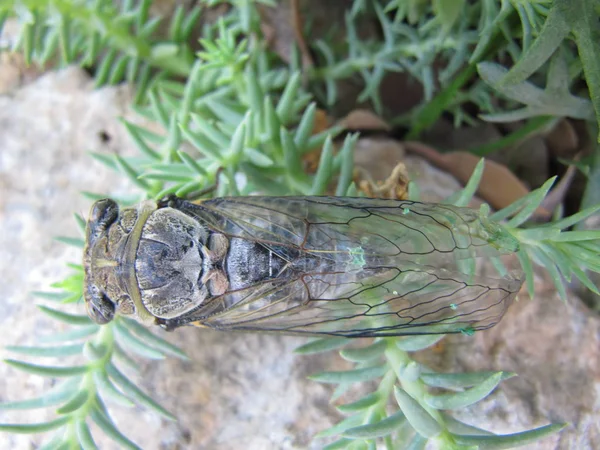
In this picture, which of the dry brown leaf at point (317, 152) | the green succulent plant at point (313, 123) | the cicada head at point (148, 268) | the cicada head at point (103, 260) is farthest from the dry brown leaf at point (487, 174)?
the cicada head at point (103, 260)

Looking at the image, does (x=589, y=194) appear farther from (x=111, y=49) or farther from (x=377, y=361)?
(x=111, y=49)

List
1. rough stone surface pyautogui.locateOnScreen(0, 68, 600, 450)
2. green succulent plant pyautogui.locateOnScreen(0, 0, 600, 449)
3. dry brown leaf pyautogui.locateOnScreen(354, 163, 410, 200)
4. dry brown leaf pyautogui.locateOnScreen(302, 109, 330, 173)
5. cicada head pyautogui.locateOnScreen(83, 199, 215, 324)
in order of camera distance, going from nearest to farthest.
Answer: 1. green succulent plant pyautogui.locateOnScreen(0, 0, 600, 449)
2. cicada head pyautogui.locateOnScreen(83, 199, 215, 324)
3. rough stone surface pyautogui.locateOnScreen(0, 68, 600, 450)
4. dry brown leaf pyautogui.locateOnScreen(354, 163, 410, 200)
5. dry brown leaf pyautogui.locateOnScreen(302, 109, 330, 173)

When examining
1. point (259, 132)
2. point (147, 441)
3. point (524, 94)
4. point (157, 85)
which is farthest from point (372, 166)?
point (147, 441)

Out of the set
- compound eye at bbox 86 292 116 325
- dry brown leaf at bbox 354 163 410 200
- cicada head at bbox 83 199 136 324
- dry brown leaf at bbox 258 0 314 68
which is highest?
dry brown leaf at bbox 258 0 314 68

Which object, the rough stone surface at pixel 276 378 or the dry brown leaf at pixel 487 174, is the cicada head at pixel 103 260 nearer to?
the rough stone surface at pixel 276 378


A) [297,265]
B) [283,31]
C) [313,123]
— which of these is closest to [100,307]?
[297,265]

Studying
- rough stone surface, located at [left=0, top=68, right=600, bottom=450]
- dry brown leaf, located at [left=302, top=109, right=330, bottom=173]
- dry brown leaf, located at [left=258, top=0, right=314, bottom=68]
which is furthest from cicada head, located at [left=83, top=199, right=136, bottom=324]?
dry brown leaf, located at [left=258, top=0, right=314, bottom=68]

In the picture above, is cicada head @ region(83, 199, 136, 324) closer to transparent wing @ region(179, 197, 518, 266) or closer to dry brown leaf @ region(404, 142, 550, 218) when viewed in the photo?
transparent wing @ region(179, 197, 518, 266)
